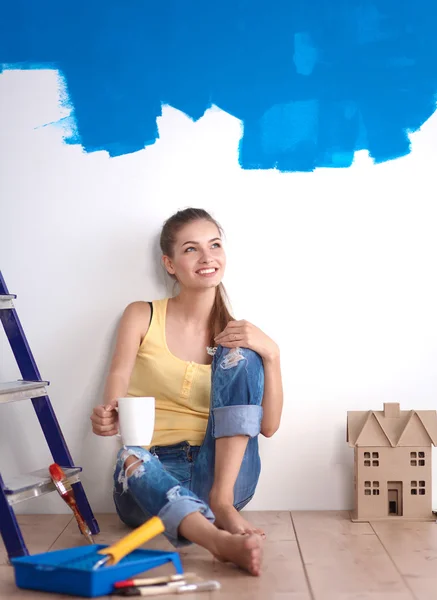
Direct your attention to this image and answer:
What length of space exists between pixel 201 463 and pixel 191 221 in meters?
0.75

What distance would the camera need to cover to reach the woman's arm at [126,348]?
2217mm

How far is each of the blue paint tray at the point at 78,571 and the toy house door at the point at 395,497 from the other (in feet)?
2.88

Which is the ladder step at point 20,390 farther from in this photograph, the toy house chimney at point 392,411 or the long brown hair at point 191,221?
the toy house chimney at point 392,411

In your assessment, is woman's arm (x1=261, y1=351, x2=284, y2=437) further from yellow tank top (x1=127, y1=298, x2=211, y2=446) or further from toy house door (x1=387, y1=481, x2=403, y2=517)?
toy house door (x1=387, y1=481, x2=403, y2=517)

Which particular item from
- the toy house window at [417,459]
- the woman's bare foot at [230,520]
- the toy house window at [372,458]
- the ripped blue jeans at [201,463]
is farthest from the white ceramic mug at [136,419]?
the toy house window at [417,459]

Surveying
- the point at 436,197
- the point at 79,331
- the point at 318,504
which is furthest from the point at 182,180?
Answer: the point at 318,504

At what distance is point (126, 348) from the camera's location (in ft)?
7.64

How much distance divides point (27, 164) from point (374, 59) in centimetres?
120

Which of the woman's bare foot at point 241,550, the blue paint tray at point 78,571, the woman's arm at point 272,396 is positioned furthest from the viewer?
the woman's arm at point 272,396

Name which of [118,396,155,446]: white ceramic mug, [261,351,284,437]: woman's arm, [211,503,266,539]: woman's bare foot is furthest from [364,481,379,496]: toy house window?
[118,396,155,446]: white ceramic mug

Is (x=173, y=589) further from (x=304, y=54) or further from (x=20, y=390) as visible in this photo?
(x=304, y=54)

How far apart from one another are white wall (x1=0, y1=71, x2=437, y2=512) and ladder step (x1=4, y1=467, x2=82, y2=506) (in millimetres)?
341

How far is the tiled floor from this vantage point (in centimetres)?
164

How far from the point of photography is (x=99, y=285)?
2.52 metres
